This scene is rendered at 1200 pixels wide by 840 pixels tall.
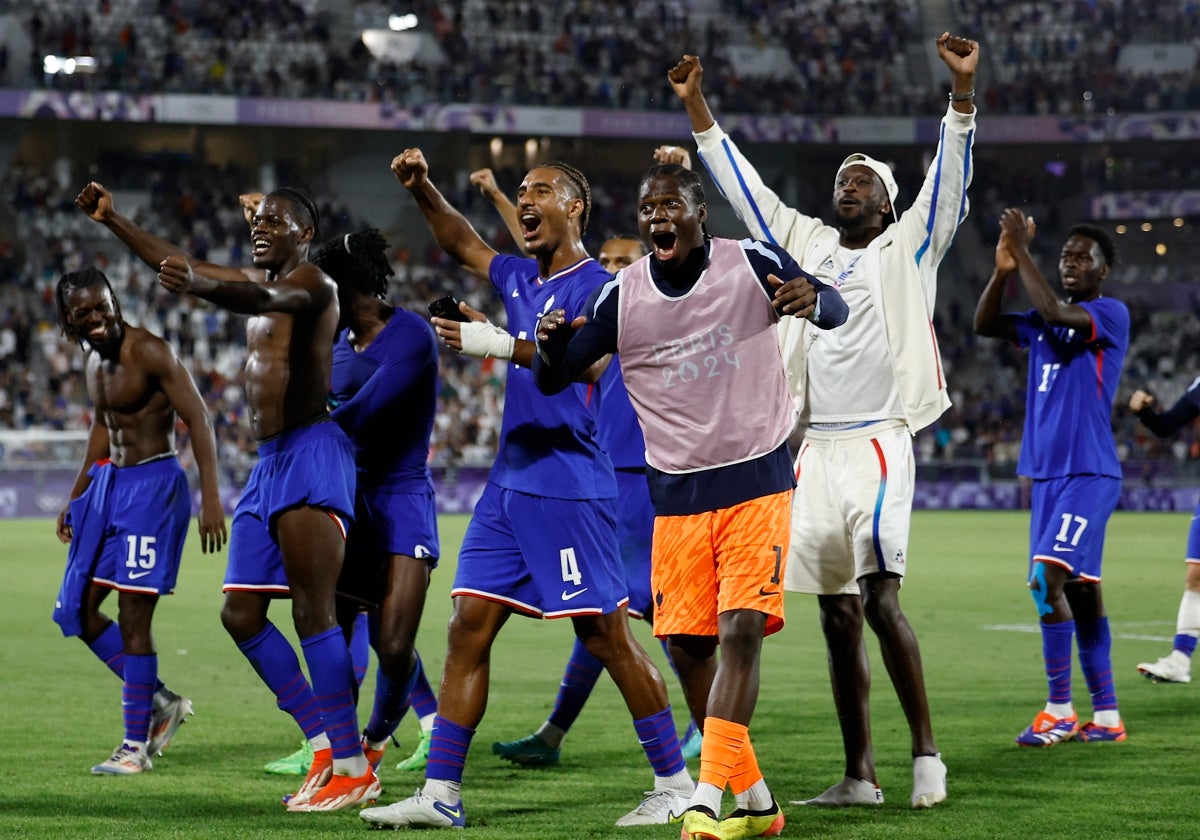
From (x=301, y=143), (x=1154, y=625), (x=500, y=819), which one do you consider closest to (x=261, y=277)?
(x=500, y=819)

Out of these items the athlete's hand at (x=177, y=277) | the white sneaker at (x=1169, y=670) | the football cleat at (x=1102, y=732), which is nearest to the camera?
the athlete's hand at (x=177, y=277)

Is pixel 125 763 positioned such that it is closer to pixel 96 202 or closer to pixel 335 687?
pixel 335 687

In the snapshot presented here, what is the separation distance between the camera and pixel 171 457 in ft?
25.2

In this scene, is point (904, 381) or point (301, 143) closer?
point (904, 381)

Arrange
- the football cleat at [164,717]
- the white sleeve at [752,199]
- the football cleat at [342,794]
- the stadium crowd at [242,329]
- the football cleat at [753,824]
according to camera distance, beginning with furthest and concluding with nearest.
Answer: the stadium crowd at [242,329] < the football cleat at [164,717] < the white sleeve at [752,199] < the football cleat at [342,794] < the football cleat at [753,824]

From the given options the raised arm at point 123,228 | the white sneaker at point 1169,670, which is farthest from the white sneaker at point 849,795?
the white sneaker at point 1169,670

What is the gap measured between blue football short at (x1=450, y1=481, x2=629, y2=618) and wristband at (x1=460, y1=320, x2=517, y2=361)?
0.69 m

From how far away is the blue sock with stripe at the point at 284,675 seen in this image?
21.7ft

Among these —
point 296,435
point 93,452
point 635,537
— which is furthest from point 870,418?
point 93,452

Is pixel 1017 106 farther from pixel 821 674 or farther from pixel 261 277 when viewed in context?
pixel 261 277

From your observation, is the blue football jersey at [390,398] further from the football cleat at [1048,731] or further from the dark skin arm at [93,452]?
the football cleat at [1048,731]

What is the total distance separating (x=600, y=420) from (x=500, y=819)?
276cm

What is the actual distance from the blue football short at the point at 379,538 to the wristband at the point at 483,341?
5.08 feet

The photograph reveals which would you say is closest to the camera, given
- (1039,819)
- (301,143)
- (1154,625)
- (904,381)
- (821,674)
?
(1039,819)
